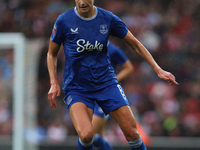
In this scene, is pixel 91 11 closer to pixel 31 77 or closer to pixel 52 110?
pixel 31 77

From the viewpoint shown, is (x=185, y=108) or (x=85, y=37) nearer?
(x=85, y=37)

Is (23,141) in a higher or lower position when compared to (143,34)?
lower

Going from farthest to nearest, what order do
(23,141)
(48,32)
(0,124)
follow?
(48,32), (0,124), (23,141)

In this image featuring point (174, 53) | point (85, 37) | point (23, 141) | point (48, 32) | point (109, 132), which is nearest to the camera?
point (85, 37)

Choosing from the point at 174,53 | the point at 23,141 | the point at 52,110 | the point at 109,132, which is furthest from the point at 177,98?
the point at 23,141

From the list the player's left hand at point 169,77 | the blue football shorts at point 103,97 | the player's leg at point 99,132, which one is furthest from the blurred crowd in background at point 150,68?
the player's left hand at point 169,77

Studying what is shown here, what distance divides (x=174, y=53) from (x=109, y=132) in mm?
3124

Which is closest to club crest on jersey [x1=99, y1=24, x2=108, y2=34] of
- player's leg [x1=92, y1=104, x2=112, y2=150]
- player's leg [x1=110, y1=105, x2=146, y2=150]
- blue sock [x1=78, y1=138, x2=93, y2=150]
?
player's leg [x1=110, y1=105, x2=146, y2=150]

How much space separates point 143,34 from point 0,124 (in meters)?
5.14

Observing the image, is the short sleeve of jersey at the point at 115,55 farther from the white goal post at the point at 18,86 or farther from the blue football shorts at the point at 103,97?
the white goal post at the point at 18,86

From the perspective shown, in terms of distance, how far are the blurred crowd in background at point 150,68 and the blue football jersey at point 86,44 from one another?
152 inches

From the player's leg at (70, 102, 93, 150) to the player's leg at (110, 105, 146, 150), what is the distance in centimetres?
37

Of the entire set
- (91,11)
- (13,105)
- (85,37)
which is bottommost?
(13,105)

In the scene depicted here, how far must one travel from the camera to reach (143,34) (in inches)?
427
